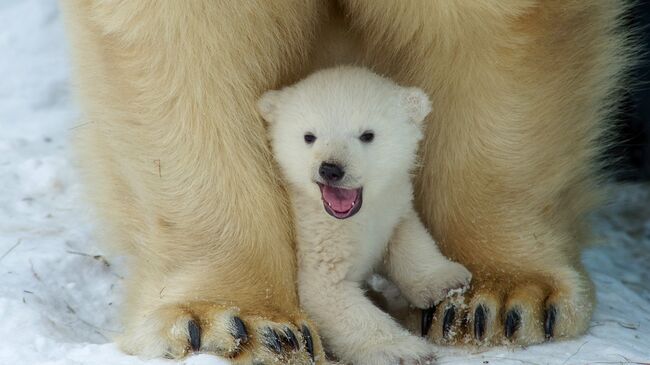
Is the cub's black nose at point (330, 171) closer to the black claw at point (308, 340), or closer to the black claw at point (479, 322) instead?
the black claw at point (308, 340)

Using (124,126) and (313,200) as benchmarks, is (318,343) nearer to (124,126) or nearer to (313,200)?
(313,200)

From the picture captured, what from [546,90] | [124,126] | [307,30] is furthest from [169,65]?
[546,90]

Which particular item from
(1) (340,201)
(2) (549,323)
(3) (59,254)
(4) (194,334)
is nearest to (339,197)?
(1) (340,201)

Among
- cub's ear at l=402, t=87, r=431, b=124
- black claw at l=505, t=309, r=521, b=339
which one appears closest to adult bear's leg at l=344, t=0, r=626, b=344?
black claw at l=505, t=309, r=521, b=339

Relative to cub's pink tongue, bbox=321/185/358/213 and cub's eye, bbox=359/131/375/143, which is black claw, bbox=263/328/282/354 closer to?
cub's pink tongue, bbox=321/185/358/213

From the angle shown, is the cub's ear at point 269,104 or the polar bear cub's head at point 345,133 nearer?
the polar bear cub's head at point 345,133

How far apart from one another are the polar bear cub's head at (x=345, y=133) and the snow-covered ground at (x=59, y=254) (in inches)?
20.0

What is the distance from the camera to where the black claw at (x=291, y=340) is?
3145 millimetres

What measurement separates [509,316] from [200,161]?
0.94 meters

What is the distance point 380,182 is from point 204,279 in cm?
54

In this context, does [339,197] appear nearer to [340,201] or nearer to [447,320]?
[340,201]

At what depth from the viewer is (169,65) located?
10.8 feet

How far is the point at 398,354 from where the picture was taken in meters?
3.09

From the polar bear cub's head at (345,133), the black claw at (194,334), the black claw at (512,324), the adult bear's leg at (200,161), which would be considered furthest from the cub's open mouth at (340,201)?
the black claw at (512,324)
